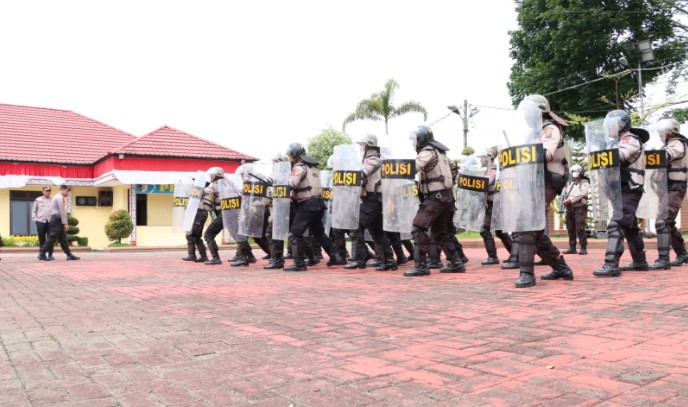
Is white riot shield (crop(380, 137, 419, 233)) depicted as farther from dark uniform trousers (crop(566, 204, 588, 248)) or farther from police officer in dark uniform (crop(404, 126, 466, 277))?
dark uniform trousers (crop(566, 204, 588, 248))

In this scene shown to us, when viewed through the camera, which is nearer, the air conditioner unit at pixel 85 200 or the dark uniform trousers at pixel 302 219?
the dark uniform trousers at pixel 302 219

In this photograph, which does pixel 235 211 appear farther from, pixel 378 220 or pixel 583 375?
pixel 583 375

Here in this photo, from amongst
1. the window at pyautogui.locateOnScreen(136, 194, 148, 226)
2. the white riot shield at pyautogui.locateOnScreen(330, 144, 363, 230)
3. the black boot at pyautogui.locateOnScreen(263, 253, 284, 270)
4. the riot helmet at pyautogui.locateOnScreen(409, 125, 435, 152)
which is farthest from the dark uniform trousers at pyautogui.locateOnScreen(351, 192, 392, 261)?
the window at pyautogui.locateOnScreen(136, 194, 148, 226)

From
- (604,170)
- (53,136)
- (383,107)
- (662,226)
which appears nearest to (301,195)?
(604,170)

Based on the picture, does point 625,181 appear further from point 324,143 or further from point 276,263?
point 324,143

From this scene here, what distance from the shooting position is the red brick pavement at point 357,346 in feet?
9.50

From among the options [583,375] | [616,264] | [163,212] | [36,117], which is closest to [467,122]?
[163,212]

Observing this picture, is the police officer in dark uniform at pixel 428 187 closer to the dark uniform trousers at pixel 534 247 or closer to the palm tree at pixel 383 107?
the dark uniform trousers at pixel 534 247

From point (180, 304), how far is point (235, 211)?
5202 mm

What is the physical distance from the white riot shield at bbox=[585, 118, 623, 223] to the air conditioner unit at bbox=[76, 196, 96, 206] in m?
24.0

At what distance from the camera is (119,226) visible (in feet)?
76.3

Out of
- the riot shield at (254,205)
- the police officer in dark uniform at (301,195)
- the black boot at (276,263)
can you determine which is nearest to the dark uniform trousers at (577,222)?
the police officer in dark uniform at (301,195)

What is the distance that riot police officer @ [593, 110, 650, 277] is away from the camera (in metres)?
7.13

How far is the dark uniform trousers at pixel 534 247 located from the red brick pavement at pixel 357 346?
264 millimetres
